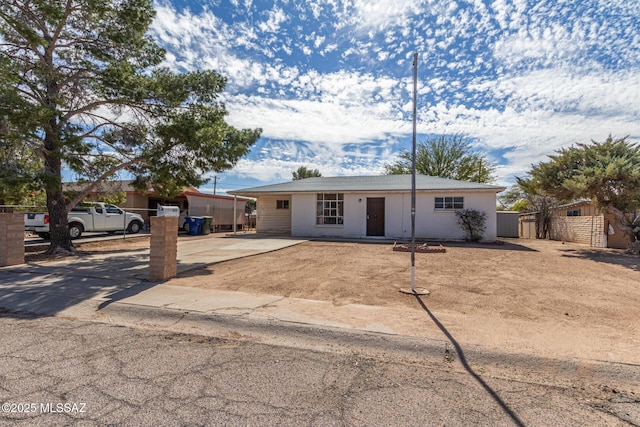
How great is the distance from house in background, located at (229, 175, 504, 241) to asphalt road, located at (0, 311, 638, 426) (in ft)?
42.6

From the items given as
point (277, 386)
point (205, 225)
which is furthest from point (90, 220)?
point (277, 386)

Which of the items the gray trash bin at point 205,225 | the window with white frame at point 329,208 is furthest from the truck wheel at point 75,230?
the window with white frame at point 329,208

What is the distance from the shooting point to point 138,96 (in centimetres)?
1039

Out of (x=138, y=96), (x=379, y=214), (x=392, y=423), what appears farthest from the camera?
(x=379, y=214)

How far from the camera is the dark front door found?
1691 centimetres

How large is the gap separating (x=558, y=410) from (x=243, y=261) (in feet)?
26.7

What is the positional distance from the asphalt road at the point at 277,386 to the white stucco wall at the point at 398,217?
13.0 m

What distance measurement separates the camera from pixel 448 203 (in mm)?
15914

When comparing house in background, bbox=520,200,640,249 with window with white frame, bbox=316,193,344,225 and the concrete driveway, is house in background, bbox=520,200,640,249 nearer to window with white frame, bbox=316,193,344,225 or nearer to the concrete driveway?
window with white frame, bbox=316,193,344,225

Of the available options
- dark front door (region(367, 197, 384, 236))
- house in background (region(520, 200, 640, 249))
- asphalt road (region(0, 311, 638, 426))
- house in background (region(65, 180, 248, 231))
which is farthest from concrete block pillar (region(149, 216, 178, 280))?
house in background (region(520, 200, 640, 249))

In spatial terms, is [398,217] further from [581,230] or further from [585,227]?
[581,230]

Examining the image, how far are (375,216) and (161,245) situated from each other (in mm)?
11920

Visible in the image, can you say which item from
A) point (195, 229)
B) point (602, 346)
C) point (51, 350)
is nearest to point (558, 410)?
point (602, 346)

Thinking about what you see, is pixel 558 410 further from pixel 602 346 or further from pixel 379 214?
pixel 379 214
